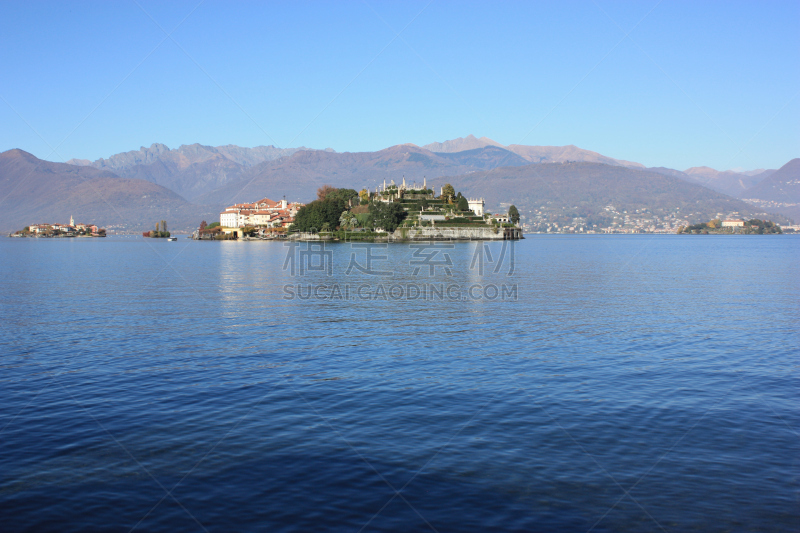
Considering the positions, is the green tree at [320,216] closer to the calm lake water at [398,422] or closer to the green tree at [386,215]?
the green tree at [386,215]

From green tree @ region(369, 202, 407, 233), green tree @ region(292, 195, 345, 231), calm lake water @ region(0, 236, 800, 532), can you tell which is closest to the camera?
calm lake water @ region(0, 236, 800, 532)

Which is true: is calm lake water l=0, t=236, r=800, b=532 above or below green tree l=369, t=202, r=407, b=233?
below

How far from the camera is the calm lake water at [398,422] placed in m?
10.4

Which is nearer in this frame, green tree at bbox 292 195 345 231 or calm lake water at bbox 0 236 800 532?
calm lake water at bbox 0 236 800 532

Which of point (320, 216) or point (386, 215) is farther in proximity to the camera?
point (320, 216)

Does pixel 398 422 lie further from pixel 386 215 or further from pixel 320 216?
pixel 320 216

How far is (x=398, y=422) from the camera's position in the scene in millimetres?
14914

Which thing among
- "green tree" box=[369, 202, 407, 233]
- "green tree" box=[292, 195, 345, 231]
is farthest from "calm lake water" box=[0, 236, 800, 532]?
"green tree" box=[292, 195, 345, 231]

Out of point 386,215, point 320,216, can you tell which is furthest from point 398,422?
point 320,216

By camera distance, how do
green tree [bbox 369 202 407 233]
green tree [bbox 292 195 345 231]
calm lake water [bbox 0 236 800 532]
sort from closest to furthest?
calm lake water [bbox 0 236 800 532], green tree [bbox 369 202 407 233], green tree [bbox 292 195 345 231]

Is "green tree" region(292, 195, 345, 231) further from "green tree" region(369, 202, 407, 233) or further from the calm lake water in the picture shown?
the calm lake water

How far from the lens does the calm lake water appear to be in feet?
34.1

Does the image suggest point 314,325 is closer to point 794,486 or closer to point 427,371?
point 427,371

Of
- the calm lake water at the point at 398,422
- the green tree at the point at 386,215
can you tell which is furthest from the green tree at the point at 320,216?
the calm lake water at the point at 398,422
